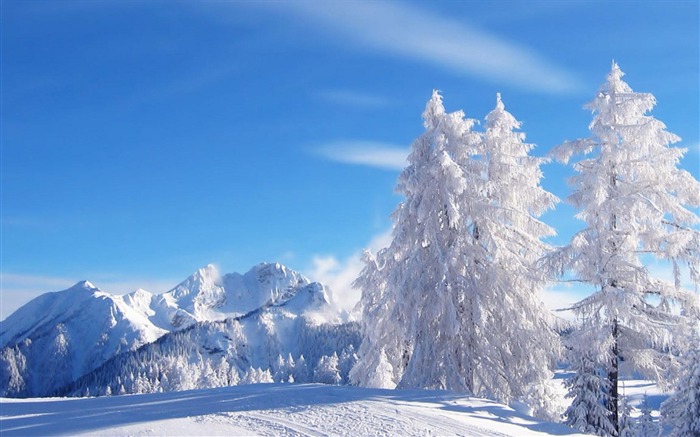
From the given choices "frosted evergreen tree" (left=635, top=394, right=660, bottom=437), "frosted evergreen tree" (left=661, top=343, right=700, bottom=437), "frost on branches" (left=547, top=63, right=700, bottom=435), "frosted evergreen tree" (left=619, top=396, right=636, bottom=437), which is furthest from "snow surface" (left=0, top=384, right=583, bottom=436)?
"frosted evergreen tree" (left=635, top=394, right=660, bottom=437)

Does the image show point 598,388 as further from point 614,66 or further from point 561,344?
point 614,66

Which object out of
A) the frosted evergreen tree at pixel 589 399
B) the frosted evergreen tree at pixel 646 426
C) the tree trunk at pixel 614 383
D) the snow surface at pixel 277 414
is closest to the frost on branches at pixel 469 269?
the frosted evergreen tree at pixel 589 399

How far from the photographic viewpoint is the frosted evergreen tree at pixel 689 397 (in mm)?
15781

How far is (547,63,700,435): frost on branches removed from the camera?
1497cm

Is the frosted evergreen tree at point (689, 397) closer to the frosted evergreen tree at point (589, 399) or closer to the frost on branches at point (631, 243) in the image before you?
the frost on branches at point (631, 243)

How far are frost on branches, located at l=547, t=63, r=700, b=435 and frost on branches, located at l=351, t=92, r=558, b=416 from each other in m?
2.31

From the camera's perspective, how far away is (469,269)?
728 inches

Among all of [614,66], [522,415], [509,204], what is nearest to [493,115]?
[509,204]

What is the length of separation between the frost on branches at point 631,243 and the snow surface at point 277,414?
4.42 meters

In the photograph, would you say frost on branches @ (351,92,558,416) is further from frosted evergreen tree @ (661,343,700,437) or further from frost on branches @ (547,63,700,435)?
frosted evergreen tree @ (661,343,700,437)

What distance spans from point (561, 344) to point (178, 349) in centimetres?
19326

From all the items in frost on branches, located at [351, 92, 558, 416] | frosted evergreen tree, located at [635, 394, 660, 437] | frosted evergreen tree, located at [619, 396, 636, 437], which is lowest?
frosted evergreen tree, located at [635, 394, 660, 437]

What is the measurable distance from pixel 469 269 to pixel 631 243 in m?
5.00

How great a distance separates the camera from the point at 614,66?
54.5 feet
